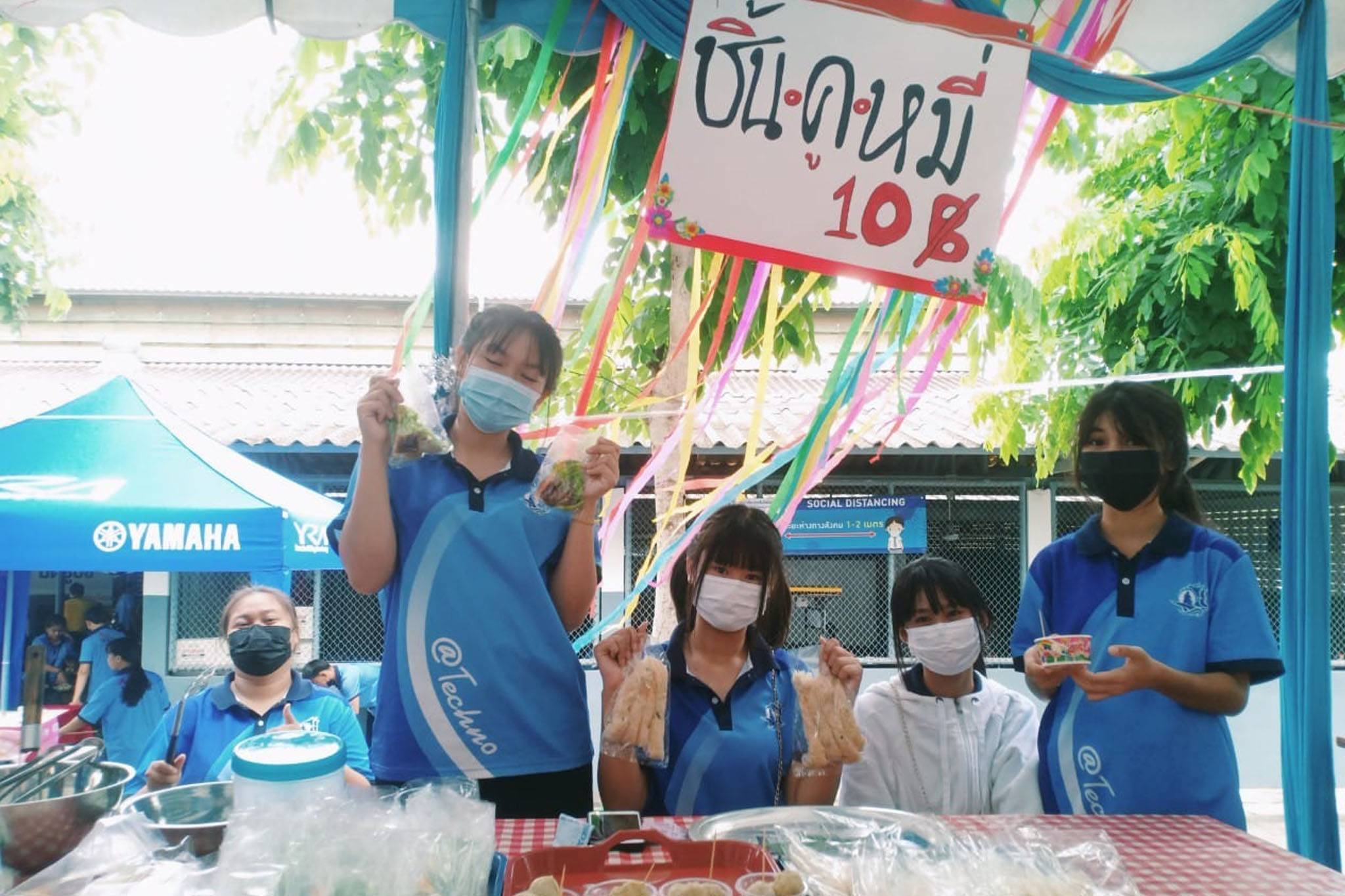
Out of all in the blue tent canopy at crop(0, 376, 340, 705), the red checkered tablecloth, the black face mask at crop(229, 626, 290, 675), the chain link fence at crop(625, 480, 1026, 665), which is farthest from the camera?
the chain link fence at crop(625, 480, 1026, 665)

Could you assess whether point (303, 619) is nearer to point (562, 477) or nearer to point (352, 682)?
point (352, 682)

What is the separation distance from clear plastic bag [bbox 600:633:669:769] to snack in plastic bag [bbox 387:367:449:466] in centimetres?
61

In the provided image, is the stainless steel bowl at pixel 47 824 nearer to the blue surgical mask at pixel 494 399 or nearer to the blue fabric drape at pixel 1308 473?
the blue surgical mask at pixel 494 399

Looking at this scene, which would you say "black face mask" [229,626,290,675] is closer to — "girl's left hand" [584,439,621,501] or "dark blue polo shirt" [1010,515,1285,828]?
"girl's left hand" [584,439,621,501]

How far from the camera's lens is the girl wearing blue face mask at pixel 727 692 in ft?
6.14

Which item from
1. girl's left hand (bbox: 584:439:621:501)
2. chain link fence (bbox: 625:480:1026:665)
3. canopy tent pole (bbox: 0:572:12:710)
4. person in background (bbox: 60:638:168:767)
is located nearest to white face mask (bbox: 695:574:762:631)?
girl's left hand (bbox: 584:439:621:501)

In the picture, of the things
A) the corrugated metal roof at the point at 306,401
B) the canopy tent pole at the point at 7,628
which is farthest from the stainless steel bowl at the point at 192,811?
the canopy tent pole at the point at 7,628

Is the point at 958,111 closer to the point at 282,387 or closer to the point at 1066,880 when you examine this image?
the point at 1066,880

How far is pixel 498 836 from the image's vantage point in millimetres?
1567

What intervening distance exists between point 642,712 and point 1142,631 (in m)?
1.19

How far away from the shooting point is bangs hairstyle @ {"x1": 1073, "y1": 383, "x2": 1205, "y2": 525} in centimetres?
214

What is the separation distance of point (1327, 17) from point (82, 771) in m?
3.48

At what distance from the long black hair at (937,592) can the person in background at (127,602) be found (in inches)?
326

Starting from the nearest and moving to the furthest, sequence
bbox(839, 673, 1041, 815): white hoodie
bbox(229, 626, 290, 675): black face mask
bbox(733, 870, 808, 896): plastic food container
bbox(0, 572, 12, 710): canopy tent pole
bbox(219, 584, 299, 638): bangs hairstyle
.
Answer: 1. bbox(733, 870, 808, 896): plastic food container
2. bbox(839, 673, 1041, 815): white hoodie
3. bbox(229, 626, 290, 675): black face mask
4. bbox(219, 584, 299, 638): bangs hairstyle
5. bbox(0, 572, 12, 710): canopy tent pole
